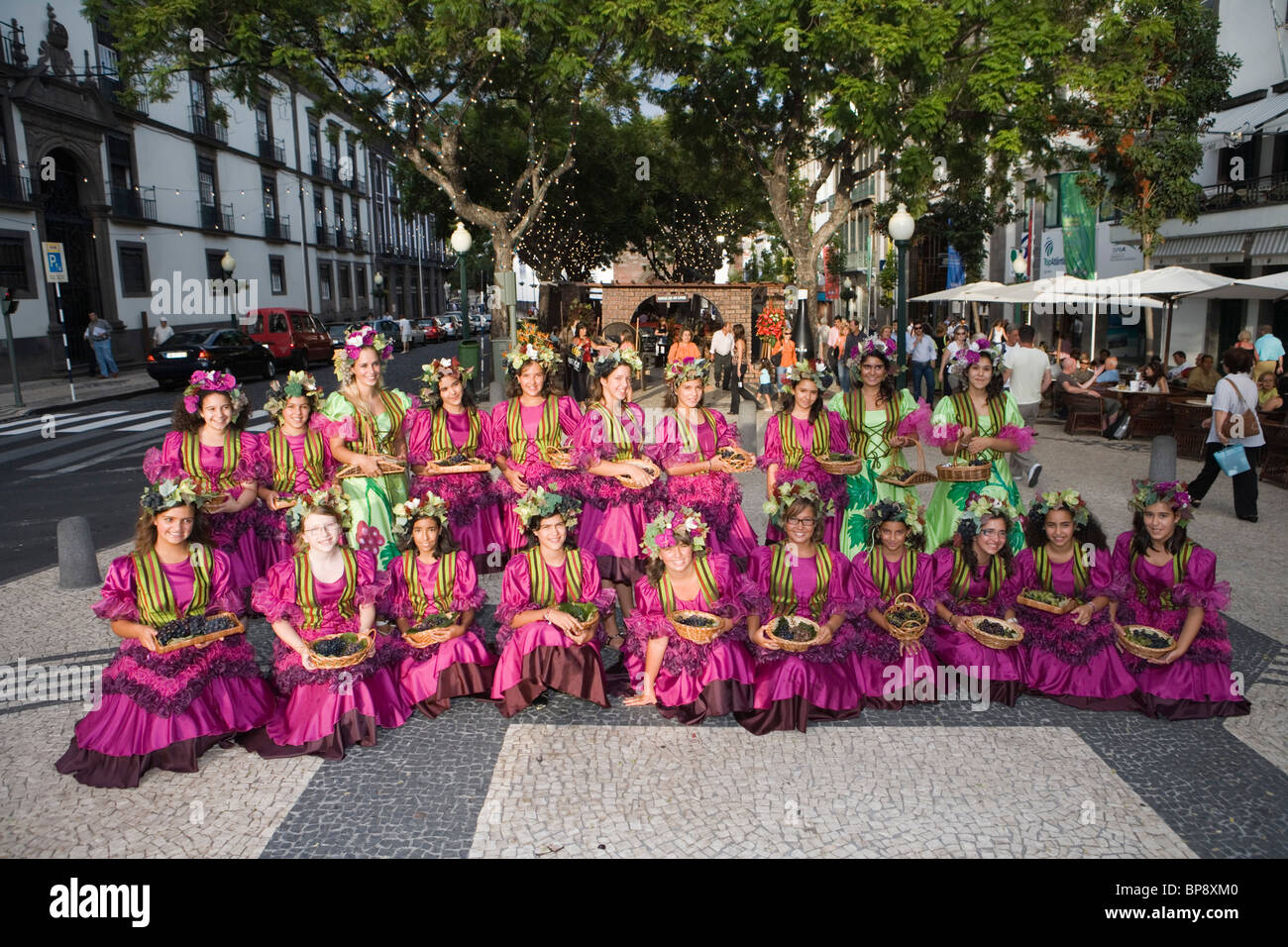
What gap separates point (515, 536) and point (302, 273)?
4225cm

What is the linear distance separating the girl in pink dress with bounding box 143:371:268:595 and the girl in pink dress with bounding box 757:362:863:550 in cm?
367

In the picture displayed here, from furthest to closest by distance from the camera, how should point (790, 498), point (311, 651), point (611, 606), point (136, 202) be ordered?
point (136, 202)
point (611, 606)
point (790, 498)
point (311, 651)

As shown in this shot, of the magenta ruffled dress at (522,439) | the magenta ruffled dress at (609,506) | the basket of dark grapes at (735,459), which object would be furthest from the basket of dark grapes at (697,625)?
the magenta ruffled dress at (522,439)

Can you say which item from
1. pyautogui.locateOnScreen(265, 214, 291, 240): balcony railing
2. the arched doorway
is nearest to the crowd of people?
the arched doorway

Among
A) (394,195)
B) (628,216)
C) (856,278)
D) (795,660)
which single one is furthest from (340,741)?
(394,195)

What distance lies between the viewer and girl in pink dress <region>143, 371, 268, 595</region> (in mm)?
6520

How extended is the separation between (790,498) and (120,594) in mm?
3683

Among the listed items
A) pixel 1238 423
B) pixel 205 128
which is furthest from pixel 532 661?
pixel 205 128

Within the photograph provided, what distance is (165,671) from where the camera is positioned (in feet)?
16.0

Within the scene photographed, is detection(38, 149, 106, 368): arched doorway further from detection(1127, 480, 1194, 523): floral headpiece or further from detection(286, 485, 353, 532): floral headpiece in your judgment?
detection(1127, 480, 1194, 523): floral headpiece

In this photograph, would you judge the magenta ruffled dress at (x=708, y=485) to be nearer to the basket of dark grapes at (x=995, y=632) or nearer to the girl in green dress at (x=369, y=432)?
the basket of dark grapes at (x=995, y=632)

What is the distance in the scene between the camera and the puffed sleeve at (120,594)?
16.3 feet

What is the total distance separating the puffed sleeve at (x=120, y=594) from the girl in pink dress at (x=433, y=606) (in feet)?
4.17

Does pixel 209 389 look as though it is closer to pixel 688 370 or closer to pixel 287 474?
pixel 287 474
